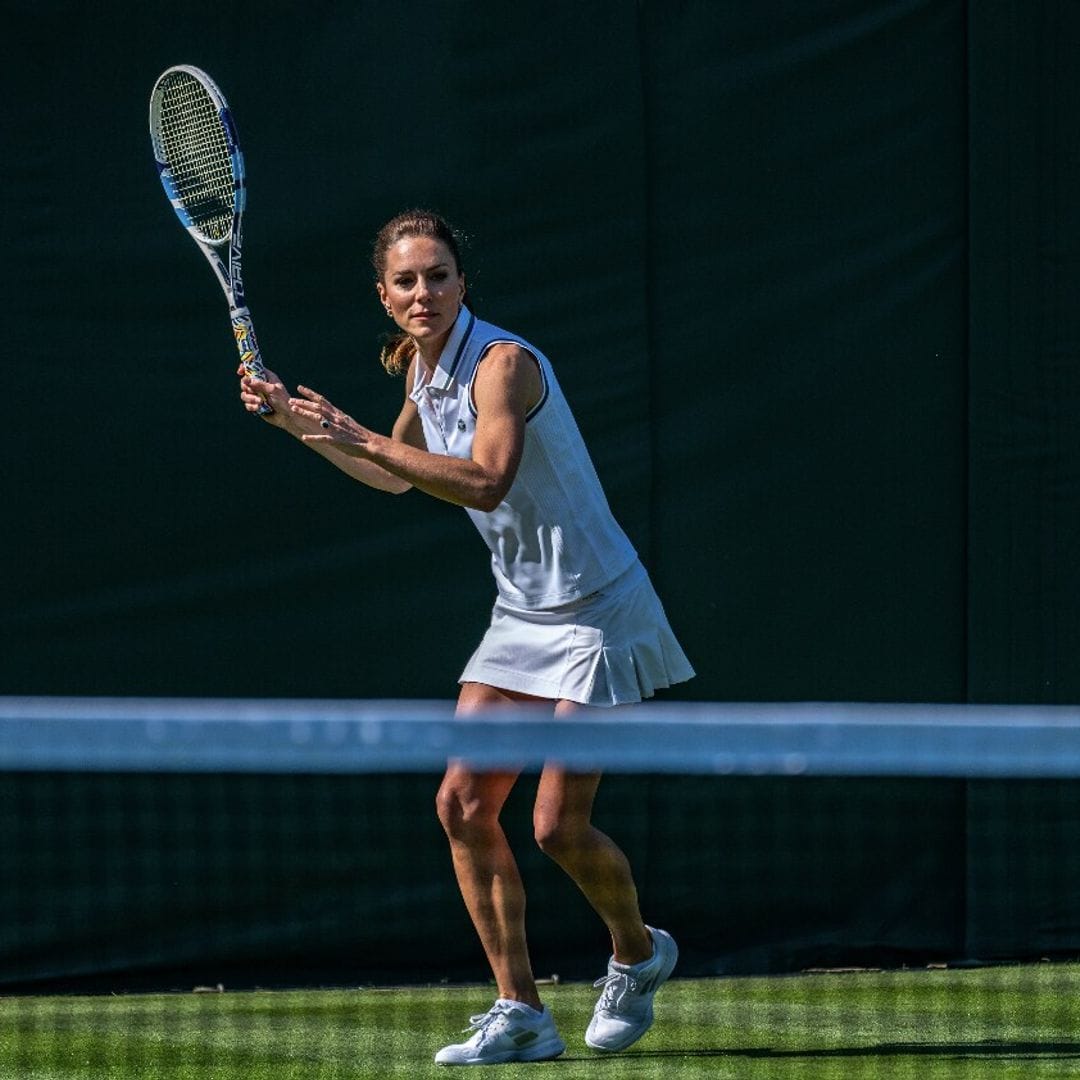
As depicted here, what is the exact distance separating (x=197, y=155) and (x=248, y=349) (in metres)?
0.84

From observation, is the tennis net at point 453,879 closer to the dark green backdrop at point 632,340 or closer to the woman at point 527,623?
the dark green backdrop at point 632,340

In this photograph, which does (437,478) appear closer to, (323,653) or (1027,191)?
(323,653)

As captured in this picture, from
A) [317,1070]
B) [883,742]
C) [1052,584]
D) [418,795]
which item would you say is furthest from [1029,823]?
[883,742]

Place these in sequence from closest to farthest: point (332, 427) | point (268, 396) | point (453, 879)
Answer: point (332, 427) → point (268, 396) → point (453, 879)

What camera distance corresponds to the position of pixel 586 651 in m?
4.60

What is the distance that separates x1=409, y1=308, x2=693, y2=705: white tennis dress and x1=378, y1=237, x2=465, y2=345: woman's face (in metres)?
0.04

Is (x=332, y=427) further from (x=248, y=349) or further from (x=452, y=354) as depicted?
(x=452, y=354)

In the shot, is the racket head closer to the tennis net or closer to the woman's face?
the woman's face

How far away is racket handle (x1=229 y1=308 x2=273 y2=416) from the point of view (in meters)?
4.32

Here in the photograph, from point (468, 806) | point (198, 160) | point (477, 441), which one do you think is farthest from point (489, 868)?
point (198, 160)

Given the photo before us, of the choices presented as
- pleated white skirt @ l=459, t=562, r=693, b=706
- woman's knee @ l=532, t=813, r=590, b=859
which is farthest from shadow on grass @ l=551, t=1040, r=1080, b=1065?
pleated white skirt @ l=459, t=562, r=693, b=706

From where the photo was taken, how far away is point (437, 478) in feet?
13.8

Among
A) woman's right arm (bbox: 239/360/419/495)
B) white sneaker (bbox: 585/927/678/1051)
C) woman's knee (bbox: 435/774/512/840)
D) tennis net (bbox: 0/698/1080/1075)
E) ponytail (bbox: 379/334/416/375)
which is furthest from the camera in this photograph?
tennis net (bbox: 0/698/1080/1075)

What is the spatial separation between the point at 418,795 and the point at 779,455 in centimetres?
132
